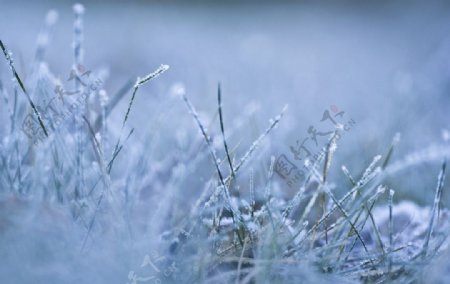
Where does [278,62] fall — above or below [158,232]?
above

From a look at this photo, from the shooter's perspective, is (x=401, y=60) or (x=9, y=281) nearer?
(x=9, y=281)

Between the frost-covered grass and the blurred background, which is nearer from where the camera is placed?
the frost-covered grass

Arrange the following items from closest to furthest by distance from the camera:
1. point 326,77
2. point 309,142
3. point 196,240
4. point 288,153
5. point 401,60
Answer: point 196,240 < point 288,153 < point 309,142 < point 326,77 < point 401,60

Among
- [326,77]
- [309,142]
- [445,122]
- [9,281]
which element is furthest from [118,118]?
[326,77]

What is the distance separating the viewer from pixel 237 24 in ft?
16.5

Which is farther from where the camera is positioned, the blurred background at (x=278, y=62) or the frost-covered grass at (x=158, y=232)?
the blurred background at (x=278, y=62)

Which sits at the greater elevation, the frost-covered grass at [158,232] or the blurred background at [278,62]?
the blurred background at [278,62]

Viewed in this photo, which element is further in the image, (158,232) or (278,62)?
(278,62)

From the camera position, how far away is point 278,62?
3.44 metres

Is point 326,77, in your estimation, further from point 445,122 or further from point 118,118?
point 118,118

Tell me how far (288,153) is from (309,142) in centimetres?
32

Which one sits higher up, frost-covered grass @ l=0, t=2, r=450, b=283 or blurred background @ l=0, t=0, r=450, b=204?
Answer: blurred background @ l=0, t=0, r=450, b=204

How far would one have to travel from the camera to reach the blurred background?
1595mm

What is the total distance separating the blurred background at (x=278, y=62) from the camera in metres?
1.59
